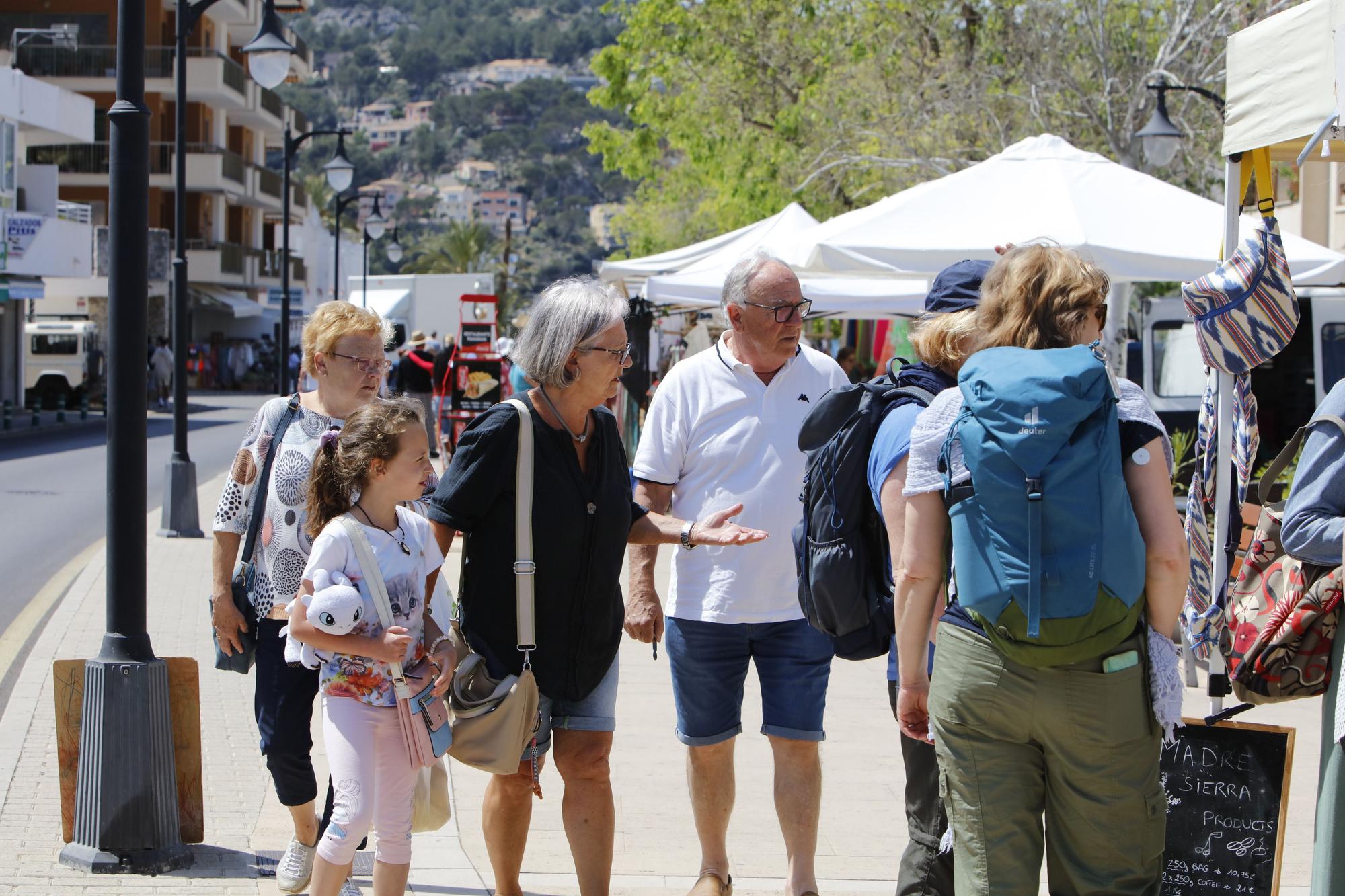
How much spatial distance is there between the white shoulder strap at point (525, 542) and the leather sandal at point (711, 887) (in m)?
1.05

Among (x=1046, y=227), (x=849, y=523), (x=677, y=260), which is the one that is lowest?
(x=849, y=523)

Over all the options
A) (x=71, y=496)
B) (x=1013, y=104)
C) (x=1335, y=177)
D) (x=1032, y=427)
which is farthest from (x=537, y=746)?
(x=1335, y=177)

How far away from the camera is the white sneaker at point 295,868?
423 centimetres

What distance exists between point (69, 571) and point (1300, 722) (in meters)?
9.46

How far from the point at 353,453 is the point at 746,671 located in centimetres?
140

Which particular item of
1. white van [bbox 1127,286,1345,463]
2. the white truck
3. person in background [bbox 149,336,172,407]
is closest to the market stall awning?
the white truck

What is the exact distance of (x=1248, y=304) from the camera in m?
4.25

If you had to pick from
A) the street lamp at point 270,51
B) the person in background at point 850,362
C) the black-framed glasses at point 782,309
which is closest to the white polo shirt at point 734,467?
the black-framed glasses at point 782,309

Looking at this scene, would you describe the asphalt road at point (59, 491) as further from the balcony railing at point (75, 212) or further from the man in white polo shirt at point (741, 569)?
the balcony railing at point (75, 212)

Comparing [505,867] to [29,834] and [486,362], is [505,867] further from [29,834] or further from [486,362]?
[486,362]

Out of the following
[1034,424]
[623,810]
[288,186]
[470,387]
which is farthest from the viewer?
[288,186]

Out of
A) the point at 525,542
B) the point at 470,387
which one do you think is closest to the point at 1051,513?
the point at 525,542

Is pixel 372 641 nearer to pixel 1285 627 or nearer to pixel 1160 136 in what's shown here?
pixel 1285 627

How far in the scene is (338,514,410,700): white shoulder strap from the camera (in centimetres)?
364
